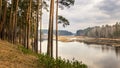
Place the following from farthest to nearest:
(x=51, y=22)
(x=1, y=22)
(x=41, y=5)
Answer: (x=41, y=5) < (x=1, y=22) < (x=51, y=22)

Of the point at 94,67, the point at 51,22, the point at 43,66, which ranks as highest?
the point at 51,22

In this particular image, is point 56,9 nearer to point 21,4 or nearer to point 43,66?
point 21,4

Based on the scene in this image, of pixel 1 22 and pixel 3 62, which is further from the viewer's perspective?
pixel 1 22

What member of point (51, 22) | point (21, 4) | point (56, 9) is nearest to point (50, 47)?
point (51, 22)

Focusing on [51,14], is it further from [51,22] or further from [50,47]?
[50,47]

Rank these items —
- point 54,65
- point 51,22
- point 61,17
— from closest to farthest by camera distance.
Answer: point 54,65, point 51,22, point 61,17

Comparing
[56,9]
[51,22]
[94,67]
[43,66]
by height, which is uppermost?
[56,9]

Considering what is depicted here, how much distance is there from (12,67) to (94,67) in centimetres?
2273

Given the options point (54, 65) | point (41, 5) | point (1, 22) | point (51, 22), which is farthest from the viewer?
point (41, 5)

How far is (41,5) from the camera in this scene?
33125 millimetres

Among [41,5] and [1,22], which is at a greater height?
[41,5]

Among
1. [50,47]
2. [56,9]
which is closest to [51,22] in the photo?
[50,47]

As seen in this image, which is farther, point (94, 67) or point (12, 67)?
point (94, 67)

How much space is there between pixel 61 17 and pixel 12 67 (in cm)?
1834
